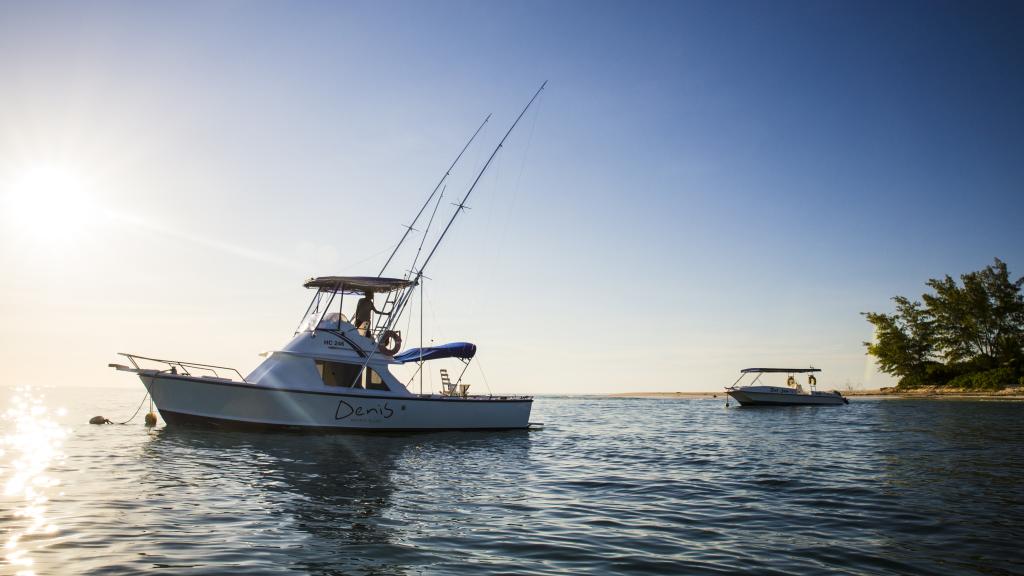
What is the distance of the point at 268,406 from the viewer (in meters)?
20.6

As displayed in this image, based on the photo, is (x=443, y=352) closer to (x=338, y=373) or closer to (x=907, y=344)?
(x=338, y=373)

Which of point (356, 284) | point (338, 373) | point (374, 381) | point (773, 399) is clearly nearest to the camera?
point (338, 373)

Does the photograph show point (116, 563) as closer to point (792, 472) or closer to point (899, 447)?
point (792, 472)

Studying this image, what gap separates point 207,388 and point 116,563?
1584cm

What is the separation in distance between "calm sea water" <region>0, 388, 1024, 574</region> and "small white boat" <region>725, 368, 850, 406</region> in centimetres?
3660

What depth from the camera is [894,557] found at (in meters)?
6.80

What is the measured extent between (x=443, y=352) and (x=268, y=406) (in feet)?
27.0

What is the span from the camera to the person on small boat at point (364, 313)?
24.2 metres

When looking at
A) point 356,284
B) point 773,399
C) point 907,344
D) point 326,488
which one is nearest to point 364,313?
point 356,284

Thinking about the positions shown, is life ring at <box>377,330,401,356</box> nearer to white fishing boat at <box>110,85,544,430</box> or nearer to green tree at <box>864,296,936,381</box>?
white fishing boat at <box>110,85,544,430</box>

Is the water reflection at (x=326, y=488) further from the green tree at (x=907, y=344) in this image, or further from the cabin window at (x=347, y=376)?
the green tree at (x=907, y=344)

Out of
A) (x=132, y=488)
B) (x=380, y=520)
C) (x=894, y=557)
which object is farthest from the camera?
(x=132, y=488)

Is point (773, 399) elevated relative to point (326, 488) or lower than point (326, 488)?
elevated

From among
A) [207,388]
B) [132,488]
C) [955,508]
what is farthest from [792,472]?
[207,388]
